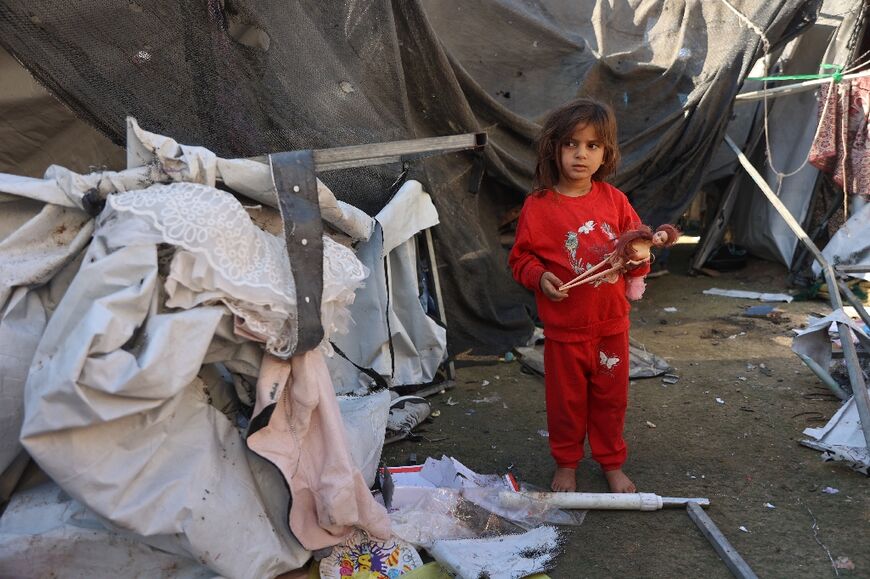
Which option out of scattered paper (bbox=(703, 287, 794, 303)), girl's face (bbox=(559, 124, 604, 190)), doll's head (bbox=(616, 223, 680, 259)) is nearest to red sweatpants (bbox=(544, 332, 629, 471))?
doll's head (bbox=(616, 223, 680, 259))

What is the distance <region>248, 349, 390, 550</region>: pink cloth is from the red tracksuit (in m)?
1.02

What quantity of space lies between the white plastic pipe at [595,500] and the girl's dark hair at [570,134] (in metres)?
1.22

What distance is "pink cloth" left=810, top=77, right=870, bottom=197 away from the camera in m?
5.84

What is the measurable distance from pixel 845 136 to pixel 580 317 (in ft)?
15.1

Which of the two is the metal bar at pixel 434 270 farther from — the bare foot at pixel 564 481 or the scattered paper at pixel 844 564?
the scattered paper at pixel 844 564

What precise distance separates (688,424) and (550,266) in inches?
54.9

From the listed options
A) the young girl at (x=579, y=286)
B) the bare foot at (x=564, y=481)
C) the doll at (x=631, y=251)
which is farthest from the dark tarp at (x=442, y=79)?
the bare foot at (x=564, y=481)

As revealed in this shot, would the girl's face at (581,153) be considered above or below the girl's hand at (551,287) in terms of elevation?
above

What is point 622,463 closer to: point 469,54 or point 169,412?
point 169,412

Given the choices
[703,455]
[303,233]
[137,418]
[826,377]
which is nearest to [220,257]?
[303,233]

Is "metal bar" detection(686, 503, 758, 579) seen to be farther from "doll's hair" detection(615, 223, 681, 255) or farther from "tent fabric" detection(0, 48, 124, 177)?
"tent fabric" detection(0, 48, 124, 177)

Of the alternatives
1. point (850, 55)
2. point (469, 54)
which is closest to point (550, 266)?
point (469, 54)

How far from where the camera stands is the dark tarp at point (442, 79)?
8.80 ft

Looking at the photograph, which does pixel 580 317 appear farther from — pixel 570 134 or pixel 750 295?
pixel 750 295
